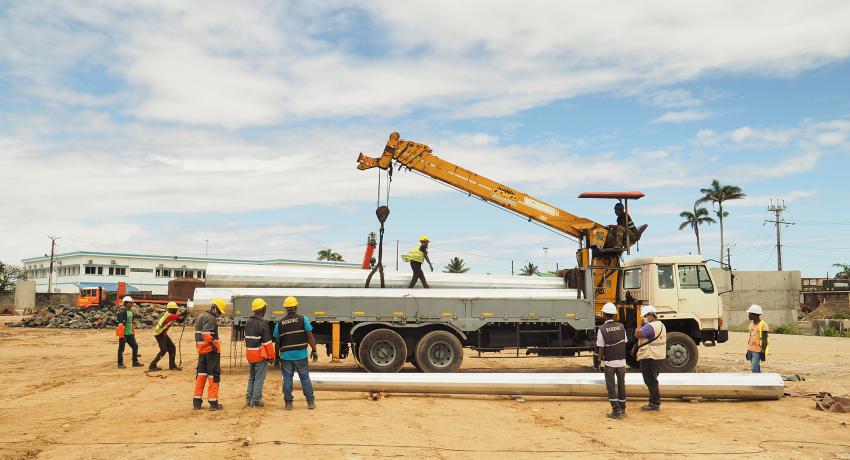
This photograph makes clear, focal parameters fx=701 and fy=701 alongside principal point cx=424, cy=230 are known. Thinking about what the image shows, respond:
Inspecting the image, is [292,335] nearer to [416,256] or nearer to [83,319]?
[416,256]

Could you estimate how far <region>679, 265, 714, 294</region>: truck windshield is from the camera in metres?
15.8

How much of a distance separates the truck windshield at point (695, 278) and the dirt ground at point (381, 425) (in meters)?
2.62

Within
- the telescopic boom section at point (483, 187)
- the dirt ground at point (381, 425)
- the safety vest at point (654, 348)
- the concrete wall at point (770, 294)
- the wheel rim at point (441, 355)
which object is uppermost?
the telescopic boom section at point (483, 187)

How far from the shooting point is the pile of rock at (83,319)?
1474 inches

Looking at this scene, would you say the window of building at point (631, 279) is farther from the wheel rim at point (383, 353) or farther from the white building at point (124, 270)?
the white building at point (124, 270)

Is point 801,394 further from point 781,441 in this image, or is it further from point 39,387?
point 39,387

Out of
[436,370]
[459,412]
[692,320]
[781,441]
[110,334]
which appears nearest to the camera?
[781,441]

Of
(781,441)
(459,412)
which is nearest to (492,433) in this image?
A: (459,412)

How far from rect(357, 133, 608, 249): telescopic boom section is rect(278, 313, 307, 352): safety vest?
6518 millimetres

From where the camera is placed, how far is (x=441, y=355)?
1498cm

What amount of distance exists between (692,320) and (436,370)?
593 cm

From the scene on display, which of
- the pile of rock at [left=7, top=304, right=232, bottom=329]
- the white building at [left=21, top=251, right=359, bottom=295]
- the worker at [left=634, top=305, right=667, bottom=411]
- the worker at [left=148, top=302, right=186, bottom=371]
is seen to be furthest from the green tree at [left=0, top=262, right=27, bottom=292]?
the worker at [left=634, top=305, right=667, bottom=411]

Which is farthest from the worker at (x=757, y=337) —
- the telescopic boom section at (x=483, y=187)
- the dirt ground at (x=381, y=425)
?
the telescopic boom section at (x=483, y=187)

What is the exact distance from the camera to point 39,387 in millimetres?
13859
